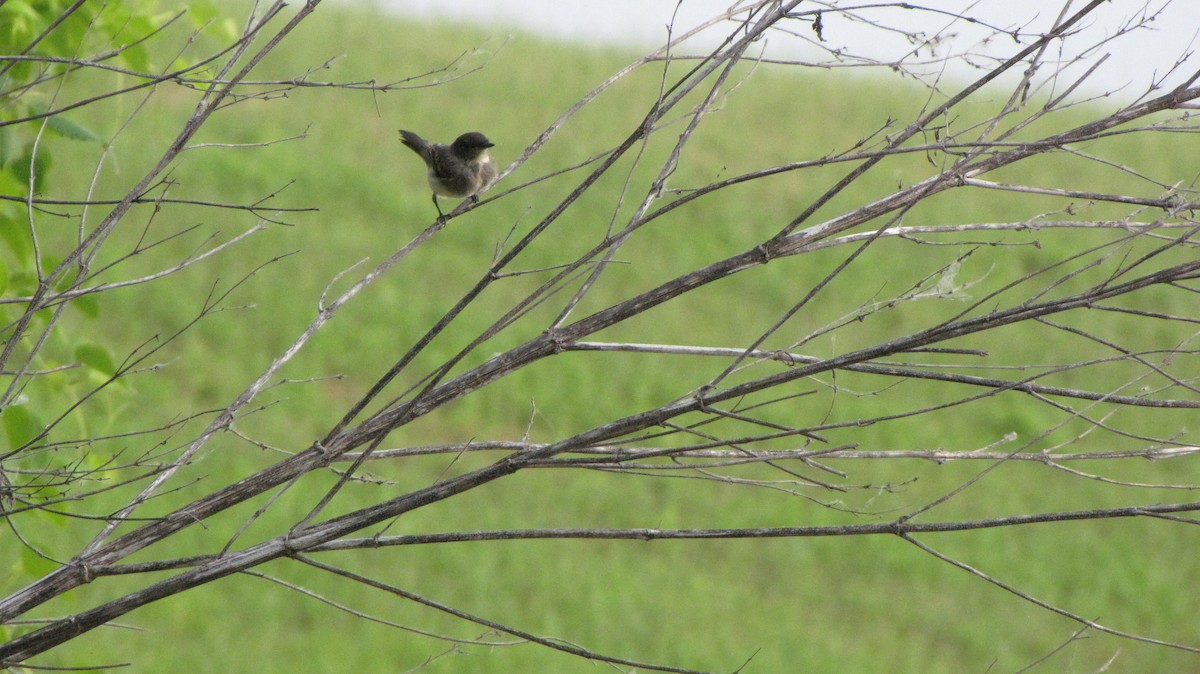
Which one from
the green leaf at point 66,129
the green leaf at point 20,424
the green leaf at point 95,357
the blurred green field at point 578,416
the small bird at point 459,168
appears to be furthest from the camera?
the blurred green field at point 578,416

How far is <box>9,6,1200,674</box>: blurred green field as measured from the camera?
817cm

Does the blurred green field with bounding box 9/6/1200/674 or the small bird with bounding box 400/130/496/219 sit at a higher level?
the small bird with bounding box 400/130/496/219

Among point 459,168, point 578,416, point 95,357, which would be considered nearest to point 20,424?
point 95,357

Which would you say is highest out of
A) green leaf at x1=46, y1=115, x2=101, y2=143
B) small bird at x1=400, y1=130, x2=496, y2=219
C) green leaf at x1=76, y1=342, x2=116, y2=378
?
green leaf at x1=46, y1=115, x2=101, y2=143

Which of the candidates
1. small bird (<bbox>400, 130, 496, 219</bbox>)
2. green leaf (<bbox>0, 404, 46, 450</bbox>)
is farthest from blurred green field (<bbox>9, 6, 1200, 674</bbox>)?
green leaf (<bbox>0, 404, 46, 450</bbox>)

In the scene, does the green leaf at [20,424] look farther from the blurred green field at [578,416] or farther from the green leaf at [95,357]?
the blurred green field at [578,416]

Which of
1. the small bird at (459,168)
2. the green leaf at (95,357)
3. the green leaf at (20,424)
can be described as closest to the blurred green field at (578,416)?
the small bird at (459,168)

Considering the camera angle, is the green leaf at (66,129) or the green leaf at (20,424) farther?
the green leaf at (66,129)

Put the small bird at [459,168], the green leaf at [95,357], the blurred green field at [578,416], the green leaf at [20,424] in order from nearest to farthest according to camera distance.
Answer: the green leaf at [20,424]
the green leaf at [95,357]
the small bird at [459,168]
the blurred green field at [578,416]

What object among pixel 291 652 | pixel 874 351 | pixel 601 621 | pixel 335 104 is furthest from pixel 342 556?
pixel 335 104

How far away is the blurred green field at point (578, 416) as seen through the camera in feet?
26.8

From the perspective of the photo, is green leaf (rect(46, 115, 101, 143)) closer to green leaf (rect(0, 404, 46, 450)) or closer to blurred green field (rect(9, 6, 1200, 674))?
green leaf (rect(0, 404, 46, 450))

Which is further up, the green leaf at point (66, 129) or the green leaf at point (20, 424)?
the green leaf at point (66, 129)

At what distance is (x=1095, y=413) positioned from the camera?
1025 centimetres
